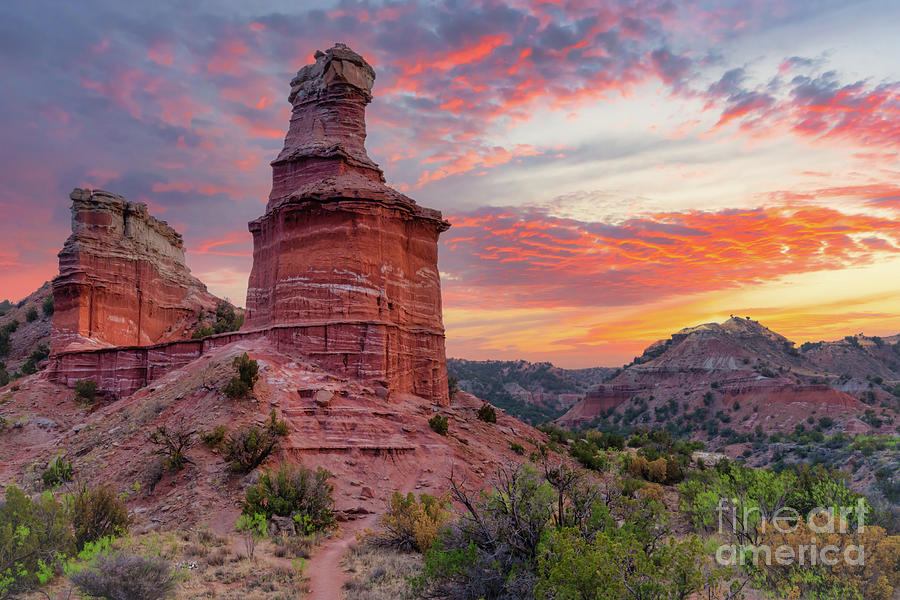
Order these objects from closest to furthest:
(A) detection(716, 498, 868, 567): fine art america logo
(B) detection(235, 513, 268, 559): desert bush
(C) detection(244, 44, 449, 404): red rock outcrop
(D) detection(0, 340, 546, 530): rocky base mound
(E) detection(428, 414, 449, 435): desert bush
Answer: (A) detection(716, 498, 868, 567): fine art america logo < (B) detection(235, 513, 268, 559): desert bush < (D) detection(0, 340, 546, 530): rocky base mound < (E) detection(428, 414, 449, 435): desert bush < (C) detection(244, 44, 449, 404): red rock outcrop

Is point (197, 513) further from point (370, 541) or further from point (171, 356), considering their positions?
point (171, 356)

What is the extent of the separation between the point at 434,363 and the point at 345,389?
25.9 ft

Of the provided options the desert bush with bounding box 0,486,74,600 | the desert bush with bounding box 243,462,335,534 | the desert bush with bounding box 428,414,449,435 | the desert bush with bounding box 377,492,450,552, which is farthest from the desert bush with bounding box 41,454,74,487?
the desert bush with bounding box 428,414,449,435

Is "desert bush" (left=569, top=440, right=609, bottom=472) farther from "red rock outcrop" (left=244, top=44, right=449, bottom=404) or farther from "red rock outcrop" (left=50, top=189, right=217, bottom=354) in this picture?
"red rock outcrop" (left=50, top=189, right=217, bottom=354)

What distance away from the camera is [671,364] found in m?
120

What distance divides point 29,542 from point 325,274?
17.9m

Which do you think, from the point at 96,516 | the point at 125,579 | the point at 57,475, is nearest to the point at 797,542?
the point at 125,579

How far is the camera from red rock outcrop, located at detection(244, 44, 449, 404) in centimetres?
2672

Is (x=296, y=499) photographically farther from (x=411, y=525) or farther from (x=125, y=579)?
(x=125, y=579)

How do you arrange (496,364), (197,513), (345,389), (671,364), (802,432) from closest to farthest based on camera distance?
1. (197,513)
2. (345,389)
3. (802,432)
4. (671,364)
5. (496,364)

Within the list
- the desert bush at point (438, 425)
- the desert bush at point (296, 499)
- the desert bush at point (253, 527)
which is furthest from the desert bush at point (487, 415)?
the desert bush at point (253, 527)

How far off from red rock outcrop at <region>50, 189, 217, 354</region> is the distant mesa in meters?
0.13

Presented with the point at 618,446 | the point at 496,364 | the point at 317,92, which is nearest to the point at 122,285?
the point at 317,92

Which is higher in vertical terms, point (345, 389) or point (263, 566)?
point (345, 389)
